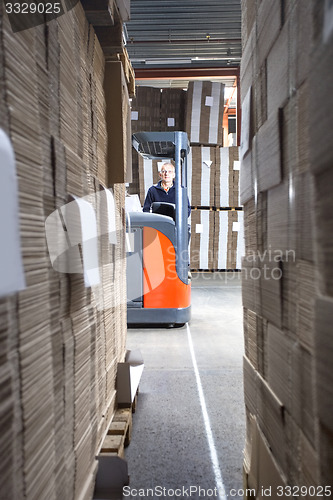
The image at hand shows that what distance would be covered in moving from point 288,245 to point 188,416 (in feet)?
4.76

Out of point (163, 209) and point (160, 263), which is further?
point (163, 209)

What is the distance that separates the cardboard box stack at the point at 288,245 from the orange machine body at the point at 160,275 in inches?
98.7

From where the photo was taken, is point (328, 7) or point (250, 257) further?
point (250, 257)

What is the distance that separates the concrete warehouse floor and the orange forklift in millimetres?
200

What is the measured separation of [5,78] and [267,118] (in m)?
0.67

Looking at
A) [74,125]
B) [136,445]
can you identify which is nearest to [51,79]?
[74,125]

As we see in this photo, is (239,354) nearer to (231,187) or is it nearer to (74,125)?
(74,125)

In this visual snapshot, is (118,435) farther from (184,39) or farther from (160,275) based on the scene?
(184,39)

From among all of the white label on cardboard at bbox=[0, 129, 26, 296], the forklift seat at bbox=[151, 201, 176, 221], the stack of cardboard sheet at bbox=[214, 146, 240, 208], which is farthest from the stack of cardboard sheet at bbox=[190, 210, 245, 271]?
the white label on cardboard at bbox=[0, 129, 26, 296]

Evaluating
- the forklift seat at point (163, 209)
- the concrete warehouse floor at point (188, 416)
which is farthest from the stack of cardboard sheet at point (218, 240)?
the concrete warehouse floor at point (188, 416)

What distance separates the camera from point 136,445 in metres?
1.68

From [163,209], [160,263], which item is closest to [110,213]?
[160,263]

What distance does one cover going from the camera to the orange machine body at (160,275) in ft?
12.3

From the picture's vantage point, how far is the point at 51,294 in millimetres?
843
